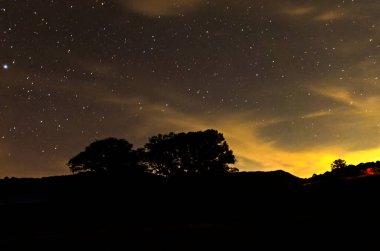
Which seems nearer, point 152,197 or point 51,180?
point 152,197

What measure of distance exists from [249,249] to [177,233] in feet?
5.22

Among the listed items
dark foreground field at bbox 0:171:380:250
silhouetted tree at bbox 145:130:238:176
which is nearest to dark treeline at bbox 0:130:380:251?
dark foreground field at bbox 0:171:380:250

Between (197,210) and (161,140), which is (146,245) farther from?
(161,140)

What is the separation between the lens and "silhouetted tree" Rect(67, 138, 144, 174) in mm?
36562

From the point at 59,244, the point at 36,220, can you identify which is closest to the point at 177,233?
the point at 59,244

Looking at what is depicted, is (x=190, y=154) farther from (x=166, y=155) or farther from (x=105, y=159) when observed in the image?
(x=105, y=159)

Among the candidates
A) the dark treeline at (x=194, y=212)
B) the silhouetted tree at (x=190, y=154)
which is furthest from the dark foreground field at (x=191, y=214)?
the silhouetted tree at (x=190, y=154)

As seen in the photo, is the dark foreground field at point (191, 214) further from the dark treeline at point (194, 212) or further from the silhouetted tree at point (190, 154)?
the silhouetted tree at point (190, 154)

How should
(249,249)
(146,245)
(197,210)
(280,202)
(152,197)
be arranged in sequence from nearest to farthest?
(249,249) → (146,245) → (280,202) → (197,210) → (152,197)

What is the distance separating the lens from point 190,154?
1485 inches

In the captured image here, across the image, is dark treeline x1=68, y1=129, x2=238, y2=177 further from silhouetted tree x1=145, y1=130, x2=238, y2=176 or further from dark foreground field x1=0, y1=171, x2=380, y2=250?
dark foreground field x1=0, y1=171, x2=380, y2=250

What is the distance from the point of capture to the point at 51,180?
21.7 metres

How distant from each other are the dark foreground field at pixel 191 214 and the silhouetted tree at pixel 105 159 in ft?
47.7

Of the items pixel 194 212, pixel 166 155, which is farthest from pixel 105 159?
pixel 194 212
